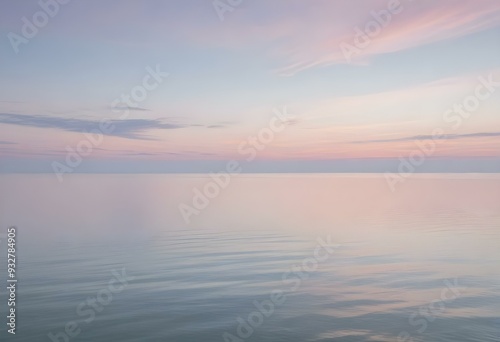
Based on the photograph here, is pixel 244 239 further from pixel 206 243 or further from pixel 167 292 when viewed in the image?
pixel 167 292

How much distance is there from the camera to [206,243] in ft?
51.0

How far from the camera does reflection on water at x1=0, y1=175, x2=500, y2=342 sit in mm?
8281

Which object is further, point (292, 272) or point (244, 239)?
point (244, 239)

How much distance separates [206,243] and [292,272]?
172 inches

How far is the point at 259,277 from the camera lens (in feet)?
37.8

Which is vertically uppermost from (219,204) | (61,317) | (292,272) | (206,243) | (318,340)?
(219,204)

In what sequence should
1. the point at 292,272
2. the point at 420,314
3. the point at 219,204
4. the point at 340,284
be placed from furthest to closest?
the point at 219,204
the point at 292,272
the point at 340,284
the point at 420,314

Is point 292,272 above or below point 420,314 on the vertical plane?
above

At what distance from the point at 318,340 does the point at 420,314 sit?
2561 mm

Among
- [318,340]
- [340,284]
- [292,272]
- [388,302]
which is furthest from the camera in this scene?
[292,272]

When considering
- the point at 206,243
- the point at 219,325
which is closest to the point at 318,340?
the point at 219,325

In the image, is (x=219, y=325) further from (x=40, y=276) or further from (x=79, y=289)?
(x=40, y=276)

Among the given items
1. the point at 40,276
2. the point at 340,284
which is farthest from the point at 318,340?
Answer: the point at 40,276

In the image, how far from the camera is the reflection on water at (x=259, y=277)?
Answer: 8281 mm
